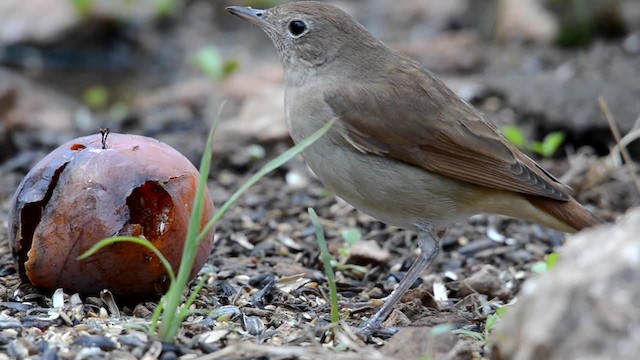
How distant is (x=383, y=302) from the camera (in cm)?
480

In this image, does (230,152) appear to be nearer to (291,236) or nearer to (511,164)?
(291,236)

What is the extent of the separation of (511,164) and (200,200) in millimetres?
Answer: 1899

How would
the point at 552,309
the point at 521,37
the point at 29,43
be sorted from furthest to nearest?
the point at 29,43 → the point at 521,37 → the point at 552,309

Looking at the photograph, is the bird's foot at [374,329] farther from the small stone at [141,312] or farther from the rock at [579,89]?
the rock at [579,89]

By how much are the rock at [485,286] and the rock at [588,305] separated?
2.12 m

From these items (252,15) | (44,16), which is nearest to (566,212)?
(252,15)

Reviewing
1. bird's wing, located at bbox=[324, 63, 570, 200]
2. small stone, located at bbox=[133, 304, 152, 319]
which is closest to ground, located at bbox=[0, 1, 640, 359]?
small stone, located at bbox=[133, 304, 152, 319]

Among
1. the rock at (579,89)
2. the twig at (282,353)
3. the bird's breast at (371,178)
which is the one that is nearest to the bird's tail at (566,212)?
the bird's breast at (371,178)

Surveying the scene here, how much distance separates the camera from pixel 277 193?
666 cm

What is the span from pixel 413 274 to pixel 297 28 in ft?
4.79

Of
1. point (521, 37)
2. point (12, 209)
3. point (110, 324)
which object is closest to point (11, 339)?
point (110, 324)

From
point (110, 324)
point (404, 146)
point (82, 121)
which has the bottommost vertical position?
point (82, 121)

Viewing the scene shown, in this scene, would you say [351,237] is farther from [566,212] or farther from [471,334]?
[471,334]

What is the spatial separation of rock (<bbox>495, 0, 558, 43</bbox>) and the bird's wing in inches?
212
